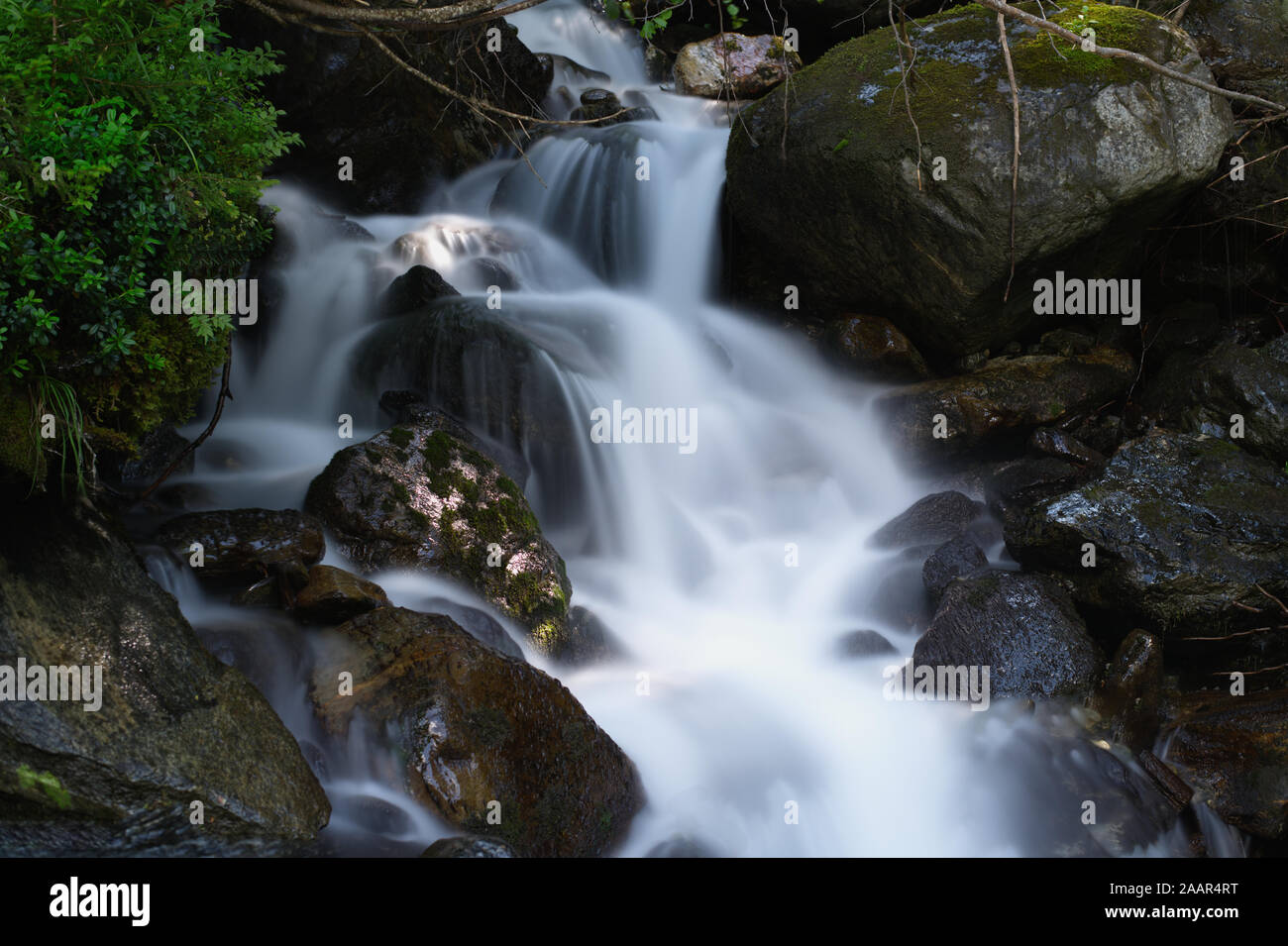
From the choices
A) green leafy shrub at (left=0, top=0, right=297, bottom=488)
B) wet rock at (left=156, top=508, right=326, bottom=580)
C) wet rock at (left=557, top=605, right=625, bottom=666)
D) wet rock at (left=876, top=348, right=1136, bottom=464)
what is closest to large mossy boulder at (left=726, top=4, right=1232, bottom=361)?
wet rock at (left=876, top=348, right=1136, bottom=464)

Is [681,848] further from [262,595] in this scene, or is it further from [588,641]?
[262,595]

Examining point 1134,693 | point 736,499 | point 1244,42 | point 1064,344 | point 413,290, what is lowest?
point 1134,693

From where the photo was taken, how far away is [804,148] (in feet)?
25.3

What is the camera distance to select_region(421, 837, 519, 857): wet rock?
3164 millimetres

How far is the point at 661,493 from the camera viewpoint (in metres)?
7.19

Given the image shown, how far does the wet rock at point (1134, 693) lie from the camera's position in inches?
193

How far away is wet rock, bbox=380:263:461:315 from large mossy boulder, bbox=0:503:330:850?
440 centimetres

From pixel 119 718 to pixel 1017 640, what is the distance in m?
4.46

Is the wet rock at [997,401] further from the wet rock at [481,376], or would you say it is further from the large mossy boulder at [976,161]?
the wet rock at [481,376]

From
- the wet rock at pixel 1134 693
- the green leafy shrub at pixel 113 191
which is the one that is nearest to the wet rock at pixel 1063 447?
the wet rock at pixel 1134 693

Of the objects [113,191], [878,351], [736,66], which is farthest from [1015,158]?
[736,66]

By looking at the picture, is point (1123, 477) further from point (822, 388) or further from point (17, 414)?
point (17, 414)

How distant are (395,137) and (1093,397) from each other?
7620 mm

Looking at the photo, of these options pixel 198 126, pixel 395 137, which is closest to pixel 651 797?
pixel 198 126
